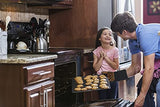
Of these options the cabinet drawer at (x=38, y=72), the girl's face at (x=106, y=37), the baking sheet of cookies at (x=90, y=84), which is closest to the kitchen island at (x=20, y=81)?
the cabinet drawer at (x=38, y=72)

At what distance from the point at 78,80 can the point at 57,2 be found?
0.99 m

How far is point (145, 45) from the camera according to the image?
2.23 m

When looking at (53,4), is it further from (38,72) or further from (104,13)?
(38,72)

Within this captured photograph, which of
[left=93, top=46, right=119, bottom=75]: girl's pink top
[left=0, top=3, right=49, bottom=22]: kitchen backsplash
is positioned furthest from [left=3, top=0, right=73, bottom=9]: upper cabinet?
[left=93, top=46, right=119, bottom=75]: girl's pink top

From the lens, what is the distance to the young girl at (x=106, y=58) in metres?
3.29

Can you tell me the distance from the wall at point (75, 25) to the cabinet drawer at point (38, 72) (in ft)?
3.58

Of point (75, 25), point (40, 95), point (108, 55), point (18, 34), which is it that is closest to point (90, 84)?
point (40, 95)

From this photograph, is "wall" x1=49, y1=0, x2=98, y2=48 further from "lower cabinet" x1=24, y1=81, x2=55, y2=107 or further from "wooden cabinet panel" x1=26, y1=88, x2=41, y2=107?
"wooden cabinet panel" x1=26, y1=88, x2=41, y2=107

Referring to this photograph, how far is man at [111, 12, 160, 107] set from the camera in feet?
7.27

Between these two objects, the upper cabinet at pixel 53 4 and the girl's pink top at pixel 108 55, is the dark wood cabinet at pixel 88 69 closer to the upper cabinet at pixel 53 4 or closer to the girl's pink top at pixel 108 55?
the girl's pink top at pixel 108 55

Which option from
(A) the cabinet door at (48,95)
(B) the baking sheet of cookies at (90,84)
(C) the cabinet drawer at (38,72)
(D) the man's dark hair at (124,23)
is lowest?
(A) the cabinet door at (48,95)

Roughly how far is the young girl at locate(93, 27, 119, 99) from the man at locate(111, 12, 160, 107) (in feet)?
2.23

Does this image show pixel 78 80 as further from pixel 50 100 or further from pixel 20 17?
pixel 20 17

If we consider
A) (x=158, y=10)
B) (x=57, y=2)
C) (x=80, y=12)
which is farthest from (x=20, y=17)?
(x=158, y=10)
